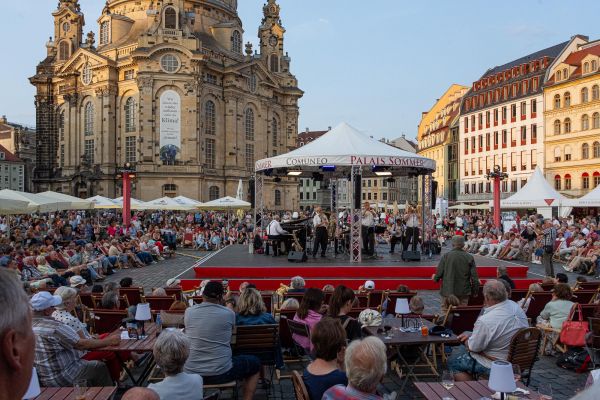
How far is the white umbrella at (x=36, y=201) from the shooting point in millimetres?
21281

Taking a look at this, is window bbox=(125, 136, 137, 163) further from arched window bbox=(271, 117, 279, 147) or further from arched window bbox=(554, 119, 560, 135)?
arched window bbox=(554, 119, 560, 135)

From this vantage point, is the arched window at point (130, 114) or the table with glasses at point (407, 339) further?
the arched window at point (130, 114)

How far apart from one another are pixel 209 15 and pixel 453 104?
36262 millimetres

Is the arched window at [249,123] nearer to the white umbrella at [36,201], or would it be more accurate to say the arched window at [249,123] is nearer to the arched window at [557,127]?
the arched window at [557,127]

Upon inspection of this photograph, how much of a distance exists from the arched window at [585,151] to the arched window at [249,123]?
35283 mm

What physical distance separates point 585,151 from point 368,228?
132ft

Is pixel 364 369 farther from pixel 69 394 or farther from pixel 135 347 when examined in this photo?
pixel 135 347

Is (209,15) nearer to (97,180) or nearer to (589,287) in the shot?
(97,180)

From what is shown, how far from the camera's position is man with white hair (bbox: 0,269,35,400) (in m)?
1.42

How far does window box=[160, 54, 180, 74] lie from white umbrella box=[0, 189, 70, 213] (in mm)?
30720

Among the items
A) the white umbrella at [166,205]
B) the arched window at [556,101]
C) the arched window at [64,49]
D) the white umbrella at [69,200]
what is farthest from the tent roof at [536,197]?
Result: the arched window at [64,49]

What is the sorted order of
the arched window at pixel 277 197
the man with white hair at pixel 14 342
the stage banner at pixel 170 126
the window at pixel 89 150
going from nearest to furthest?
the man with white hair at pixel 14 342 < the stage banner at pixel 170 126 < the window at pixel 89 150 < the arched window at pixel 277 197

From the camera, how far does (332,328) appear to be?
16.3 ft

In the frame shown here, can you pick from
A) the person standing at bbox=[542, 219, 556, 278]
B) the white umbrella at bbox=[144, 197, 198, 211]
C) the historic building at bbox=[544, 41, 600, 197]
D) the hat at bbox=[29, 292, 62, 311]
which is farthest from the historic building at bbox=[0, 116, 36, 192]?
the hat at bbox=[29, 292, 62, 311]
